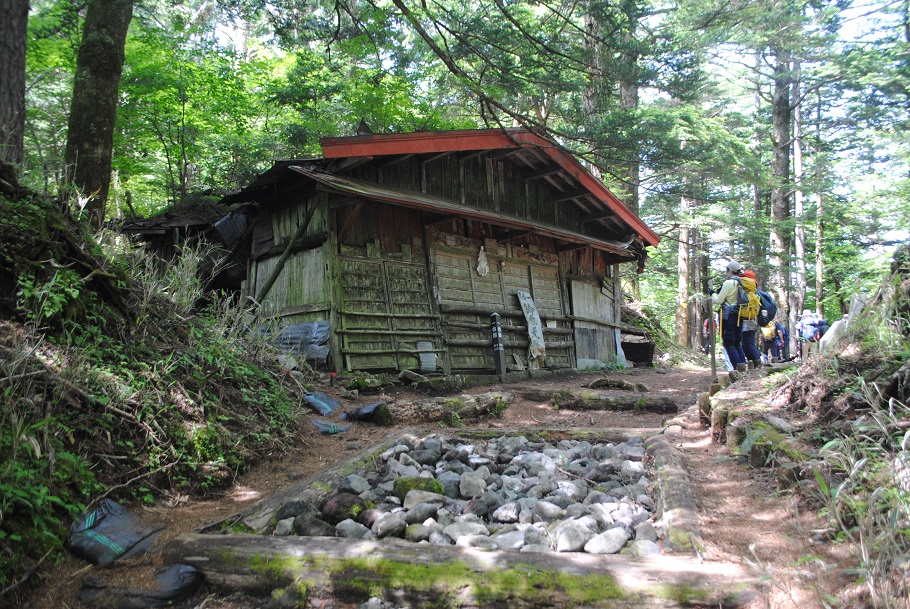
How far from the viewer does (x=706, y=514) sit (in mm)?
2770

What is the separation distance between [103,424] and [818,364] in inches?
189

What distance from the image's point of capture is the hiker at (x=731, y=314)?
818cm

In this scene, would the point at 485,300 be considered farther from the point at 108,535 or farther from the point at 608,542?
the point at 108,535

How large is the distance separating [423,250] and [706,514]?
741 cm

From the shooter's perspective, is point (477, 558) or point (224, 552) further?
point (224, 552)

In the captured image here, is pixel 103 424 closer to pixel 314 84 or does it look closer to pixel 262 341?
pixel 262 341

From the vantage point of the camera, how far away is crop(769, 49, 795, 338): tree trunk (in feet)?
57.4

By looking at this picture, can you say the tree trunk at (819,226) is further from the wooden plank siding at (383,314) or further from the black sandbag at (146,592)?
the black sandbag at (146,592)

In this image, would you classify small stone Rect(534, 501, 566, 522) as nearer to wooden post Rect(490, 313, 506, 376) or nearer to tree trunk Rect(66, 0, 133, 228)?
wooden post Rect(490, 313, 506, 376)

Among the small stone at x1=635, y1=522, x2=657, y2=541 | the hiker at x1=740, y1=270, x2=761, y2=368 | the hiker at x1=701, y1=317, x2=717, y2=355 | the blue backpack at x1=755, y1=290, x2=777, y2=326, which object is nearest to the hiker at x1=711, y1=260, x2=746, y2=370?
the hiker at x1=740, y1=270, x2=761, y2=368

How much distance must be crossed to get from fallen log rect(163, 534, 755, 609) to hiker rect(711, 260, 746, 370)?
269 inches

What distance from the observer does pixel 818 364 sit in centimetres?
390

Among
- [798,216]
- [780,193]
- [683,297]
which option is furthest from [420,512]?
[798,216]

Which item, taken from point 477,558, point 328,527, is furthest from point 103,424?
point 477,558
